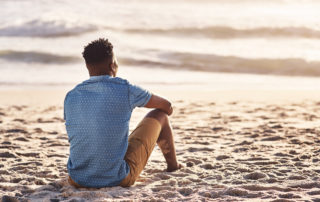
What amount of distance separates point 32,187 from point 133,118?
338cm

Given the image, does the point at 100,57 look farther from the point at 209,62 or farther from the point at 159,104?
the point at 209,62

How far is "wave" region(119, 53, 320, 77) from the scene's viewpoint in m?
13.2

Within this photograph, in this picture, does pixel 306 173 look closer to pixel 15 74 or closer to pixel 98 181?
pixel 98 181

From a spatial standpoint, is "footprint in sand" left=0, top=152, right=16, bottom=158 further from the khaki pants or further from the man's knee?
the man's knee

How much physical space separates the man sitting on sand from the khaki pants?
0.01 metres

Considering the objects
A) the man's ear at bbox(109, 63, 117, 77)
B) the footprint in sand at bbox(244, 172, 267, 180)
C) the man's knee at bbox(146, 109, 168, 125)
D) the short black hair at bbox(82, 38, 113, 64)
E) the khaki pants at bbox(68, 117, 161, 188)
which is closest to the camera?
the short black hair at bbox(82, 38, 113, 64)

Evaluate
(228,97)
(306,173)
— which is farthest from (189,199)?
(228,97)

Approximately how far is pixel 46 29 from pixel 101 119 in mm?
17960

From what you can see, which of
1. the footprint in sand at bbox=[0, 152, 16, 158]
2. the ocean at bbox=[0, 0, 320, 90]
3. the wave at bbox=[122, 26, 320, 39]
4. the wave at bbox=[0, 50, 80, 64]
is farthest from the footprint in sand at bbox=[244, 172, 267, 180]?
the wave at bbox=[122, 26, 320, 39]

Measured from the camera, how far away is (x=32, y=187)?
355 centimetres

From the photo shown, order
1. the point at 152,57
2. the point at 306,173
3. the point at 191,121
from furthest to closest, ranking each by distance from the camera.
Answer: the point at 152,57
the point at 191,121
the point at 306,173

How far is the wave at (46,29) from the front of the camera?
19.9m

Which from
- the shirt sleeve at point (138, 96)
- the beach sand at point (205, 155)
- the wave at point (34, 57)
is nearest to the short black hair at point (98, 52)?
the shirt sleeve at point (138, 96)

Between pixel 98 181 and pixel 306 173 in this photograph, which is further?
pixel 306 173
